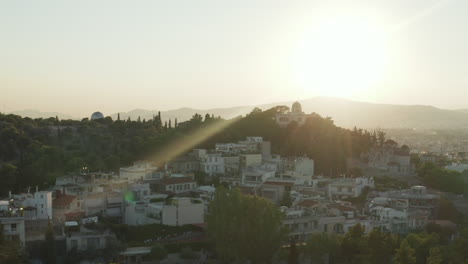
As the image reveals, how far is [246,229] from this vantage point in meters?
20.4

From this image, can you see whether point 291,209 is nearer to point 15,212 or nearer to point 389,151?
point 15,212

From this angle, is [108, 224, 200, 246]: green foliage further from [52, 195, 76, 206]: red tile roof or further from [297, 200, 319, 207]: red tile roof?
[297, 200, 319, 207]: red tile roof

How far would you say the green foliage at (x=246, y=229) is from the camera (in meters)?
20.4

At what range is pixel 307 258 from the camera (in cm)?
2172

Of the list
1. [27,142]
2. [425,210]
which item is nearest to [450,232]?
[425,210]

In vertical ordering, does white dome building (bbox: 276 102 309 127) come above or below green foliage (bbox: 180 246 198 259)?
above

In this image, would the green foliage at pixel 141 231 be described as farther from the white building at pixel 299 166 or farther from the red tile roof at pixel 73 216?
the white building at pixel 299 166

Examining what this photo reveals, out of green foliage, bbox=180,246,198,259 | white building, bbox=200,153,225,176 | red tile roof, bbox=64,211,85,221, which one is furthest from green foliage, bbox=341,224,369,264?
white building, bbox=200,153,225,176

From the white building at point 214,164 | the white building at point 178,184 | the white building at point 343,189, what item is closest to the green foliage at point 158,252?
the white building at point 178,184

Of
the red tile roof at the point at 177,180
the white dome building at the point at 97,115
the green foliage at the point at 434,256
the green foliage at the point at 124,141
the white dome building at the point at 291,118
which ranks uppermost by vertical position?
the white dome building at the point at 97,115

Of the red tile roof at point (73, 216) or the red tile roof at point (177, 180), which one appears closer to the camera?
the red tile roof at point (73, 216)

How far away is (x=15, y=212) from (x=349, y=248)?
14133mm

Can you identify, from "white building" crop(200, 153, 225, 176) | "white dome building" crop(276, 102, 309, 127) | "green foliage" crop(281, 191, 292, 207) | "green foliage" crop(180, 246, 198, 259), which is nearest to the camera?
"green foliage" crop(180, 246, 198, 259)

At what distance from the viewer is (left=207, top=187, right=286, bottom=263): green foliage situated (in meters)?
20.4
